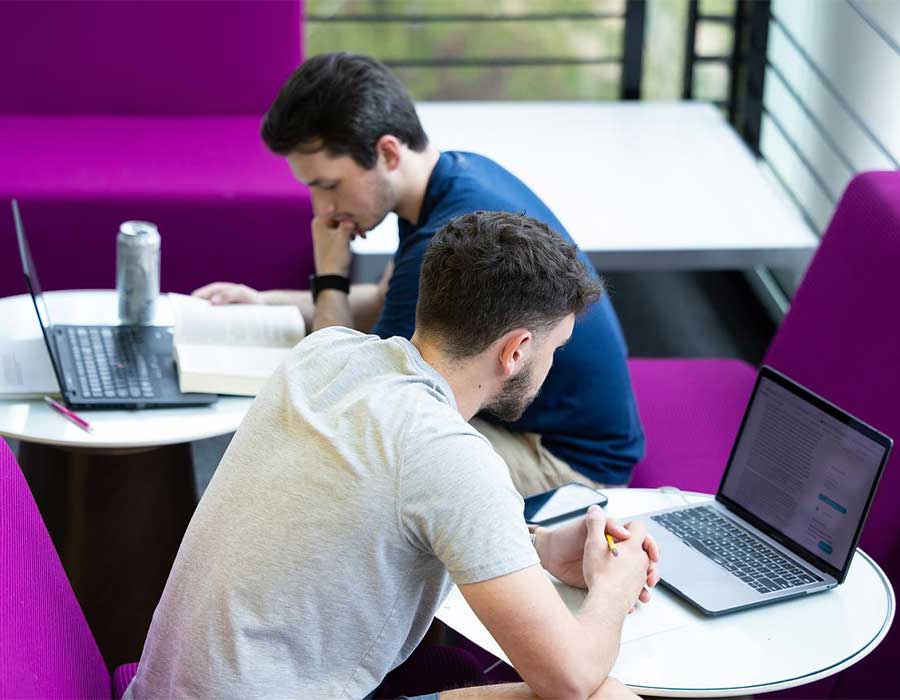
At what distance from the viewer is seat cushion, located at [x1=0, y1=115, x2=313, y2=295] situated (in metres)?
3.38

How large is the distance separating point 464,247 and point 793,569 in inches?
25.0

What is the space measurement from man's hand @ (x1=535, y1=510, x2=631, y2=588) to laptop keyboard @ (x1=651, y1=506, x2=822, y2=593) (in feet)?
0.67

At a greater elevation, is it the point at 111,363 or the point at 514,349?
the point at 514,349

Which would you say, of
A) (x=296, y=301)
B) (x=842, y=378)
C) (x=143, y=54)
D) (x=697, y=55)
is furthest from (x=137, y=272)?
(x=697, y=55)

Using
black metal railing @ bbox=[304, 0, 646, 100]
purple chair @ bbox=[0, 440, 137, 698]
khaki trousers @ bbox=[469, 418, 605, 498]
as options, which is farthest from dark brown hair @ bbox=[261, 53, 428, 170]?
black metal railing @ bbox=[304, 0, 646, 100]

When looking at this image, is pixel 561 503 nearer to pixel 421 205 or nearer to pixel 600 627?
pixel 600 627

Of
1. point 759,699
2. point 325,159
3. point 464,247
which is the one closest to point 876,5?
point 325,159

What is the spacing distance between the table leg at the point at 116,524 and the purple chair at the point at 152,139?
1137mm

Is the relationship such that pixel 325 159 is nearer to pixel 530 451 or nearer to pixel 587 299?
pixel 530 451

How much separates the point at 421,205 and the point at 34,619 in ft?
3.88

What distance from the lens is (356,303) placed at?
8.90ft

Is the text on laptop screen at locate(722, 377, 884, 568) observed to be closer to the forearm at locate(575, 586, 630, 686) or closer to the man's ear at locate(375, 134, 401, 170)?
the forearm at locate(575, 586, 630, 686)

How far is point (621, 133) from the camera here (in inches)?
167

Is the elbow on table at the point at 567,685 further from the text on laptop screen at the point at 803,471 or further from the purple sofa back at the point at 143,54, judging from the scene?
the purple sofa back at the point at 143,54
